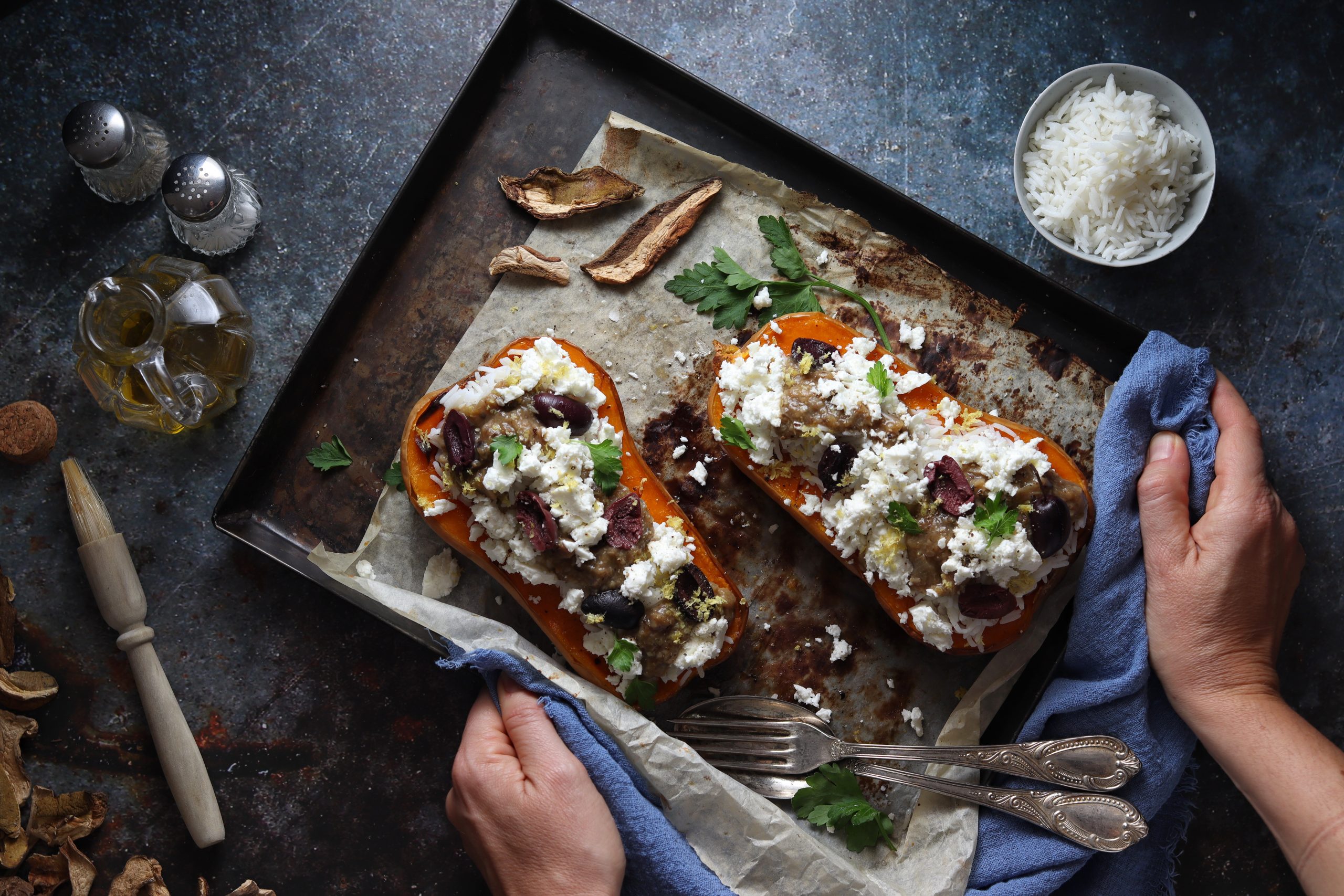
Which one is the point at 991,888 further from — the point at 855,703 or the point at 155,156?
the point at 155,156

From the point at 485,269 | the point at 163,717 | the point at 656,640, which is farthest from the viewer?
the point at 485,269

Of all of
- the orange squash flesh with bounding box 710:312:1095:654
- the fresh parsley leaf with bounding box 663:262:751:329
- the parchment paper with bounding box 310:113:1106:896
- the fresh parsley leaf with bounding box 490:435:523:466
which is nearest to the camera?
the fresh parsley leaf with bounding box 490:435:523:466

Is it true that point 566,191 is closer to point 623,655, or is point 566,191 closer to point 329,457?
point 329,457

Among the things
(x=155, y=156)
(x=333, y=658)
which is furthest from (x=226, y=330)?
(x=333, y=658)

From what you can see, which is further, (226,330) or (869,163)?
(869,163)

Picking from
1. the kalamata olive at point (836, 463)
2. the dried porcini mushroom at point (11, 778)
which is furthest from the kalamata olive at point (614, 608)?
the dried porcini mushroom at point (11, 778)

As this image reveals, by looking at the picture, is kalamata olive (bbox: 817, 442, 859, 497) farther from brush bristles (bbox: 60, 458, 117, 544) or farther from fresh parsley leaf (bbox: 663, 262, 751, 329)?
brush bristles (bbox: 60, 458, 117, 544)

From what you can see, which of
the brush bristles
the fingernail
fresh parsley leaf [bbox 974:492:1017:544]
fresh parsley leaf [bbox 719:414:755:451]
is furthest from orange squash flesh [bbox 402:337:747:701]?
the fingernail
